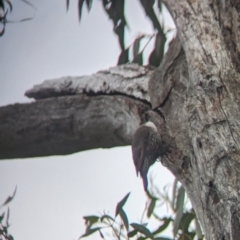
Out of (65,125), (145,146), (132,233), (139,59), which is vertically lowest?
(132,233)

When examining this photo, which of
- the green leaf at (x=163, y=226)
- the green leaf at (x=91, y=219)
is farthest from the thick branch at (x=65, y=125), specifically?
the green leaf at (x=163, y=226)

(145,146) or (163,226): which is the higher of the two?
(145,146)

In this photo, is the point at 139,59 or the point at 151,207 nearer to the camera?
the point at 151,207

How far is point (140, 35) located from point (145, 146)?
0.75m

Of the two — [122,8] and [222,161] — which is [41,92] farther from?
[222,161]

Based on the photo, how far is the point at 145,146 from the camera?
173 cm

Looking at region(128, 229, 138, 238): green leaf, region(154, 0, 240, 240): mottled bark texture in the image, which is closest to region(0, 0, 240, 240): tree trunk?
region(154, 0, 240, 240): mottled bark texture

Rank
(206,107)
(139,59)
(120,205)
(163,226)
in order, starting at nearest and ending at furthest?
1. (206,107)
2. (120,205)
3. (163,226)
4. (139,59)

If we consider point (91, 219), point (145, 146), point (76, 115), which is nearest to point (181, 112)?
point (145, 146)

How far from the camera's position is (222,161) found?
1.38 metres

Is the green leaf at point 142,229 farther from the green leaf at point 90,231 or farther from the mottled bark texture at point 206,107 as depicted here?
the mottled bark texture at point 206,107

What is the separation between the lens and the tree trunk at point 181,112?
1390mm

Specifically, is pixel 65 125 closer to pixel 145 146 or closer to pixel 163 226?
pixel 145 146

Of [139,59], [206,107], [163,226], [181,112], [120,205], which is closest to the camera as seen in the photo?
[206,107]
